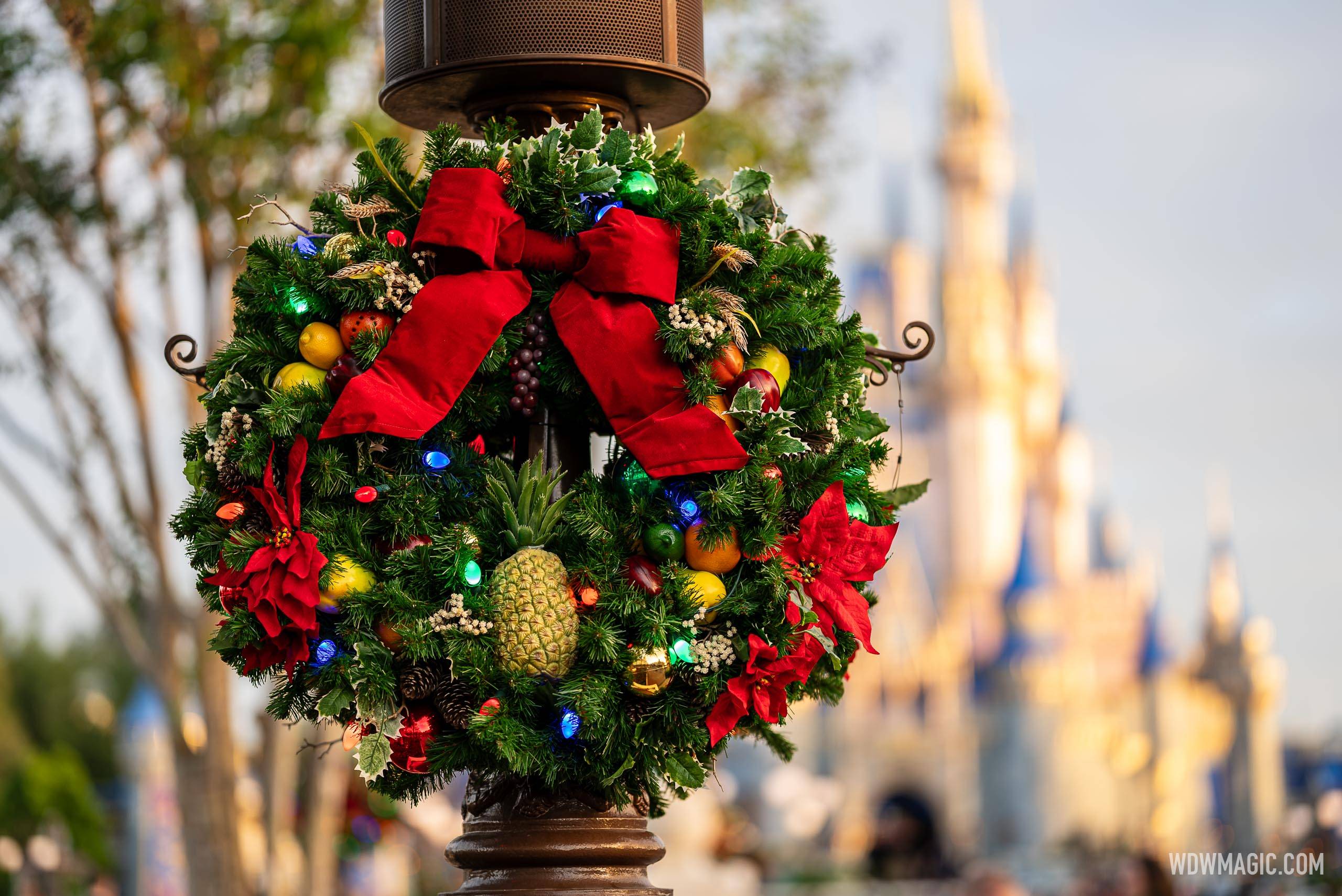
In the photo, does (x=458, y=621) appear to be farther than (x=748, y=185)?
No

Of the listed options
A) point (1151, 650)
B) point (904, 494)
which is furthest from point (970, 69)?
point (904, 494)

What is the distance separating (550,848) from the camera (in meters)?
2.71

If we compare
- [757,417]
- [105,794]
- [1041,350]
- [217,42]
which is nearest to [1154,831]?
[1041,350]

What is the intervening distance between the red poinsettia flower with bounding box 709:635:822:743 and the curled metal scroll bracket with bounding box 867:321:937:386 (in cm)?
60

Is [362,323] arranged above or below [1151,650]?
below

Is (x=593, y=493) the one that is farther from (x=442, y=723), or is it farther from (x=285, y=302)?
(x=285, y=302)

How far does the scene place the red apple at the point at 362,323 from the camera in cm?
267

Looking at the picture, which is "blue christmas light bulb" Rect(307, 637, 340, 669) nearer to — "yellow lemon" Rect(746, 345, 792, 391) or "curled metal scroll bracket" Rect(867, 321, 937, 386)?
"yellow lemon" Rect(746, 345, 792, 391)

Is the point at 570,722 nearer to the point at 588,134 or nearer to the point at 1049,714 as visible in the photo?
the point at 588,134

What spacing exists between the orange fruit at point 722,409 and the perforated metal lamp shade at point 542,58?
668mm

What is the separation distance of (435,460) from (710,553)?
48 cm

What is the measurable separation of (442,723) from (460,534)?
0.31 m

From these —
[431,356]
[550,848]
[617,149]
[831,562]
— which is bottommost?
[550,848]

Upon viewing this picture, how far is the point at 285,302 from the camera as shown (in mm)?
2711
